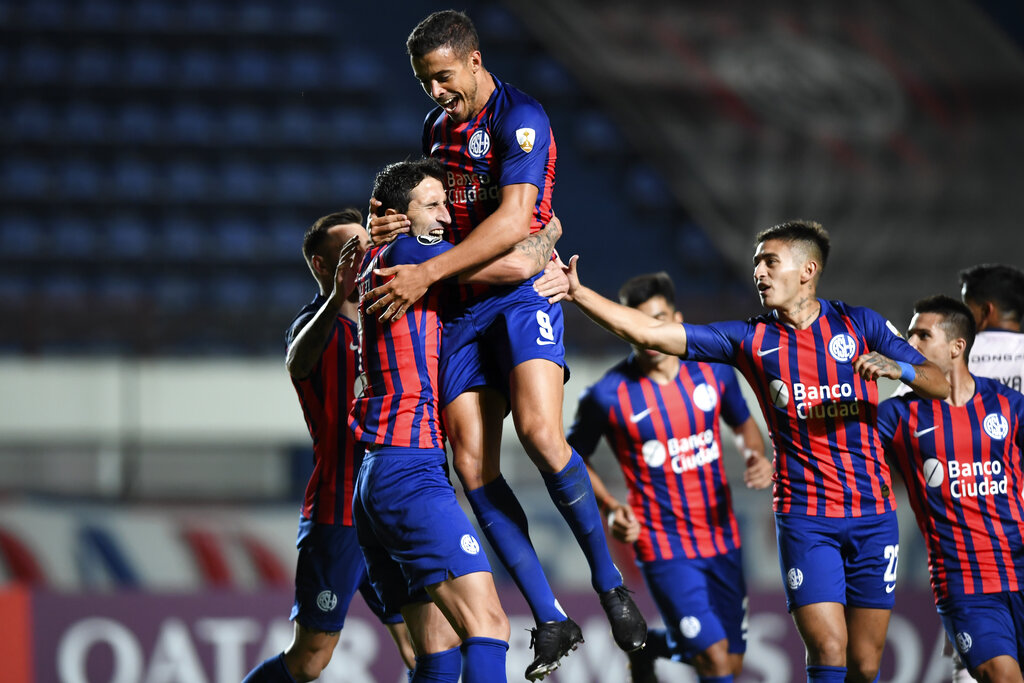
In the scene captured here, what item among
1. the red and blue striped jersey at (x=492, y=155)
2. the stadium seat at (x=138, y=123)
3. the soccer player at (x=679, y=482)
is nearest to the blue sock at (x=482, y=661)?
the red and blue striped jersey at (x=492, y=155)

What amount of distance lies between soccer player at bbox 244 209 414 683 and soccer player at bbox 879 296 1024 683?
200 cm

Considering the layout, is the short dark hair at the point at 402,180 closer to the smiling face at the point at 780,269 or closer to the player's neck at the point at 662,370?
the smiling face at the point at 780,269

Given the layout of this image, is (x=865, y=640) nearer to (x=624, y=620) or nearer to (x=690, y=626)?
(x=690, y=626)

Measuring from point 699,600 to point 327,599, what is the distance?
1618 mm

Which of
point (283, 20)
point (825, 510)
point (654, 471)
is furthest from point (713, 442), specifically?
point (283, 20)

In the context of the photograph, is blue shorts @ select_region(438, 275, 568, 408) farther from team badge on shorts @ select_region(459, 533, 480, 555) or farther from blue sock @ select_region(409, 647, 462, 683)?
blue sock @ select_region(409, 647, 462, 683)

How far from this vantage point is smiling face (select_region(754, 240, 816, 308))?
4.02 meters

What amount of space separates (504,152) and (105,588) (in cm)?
477

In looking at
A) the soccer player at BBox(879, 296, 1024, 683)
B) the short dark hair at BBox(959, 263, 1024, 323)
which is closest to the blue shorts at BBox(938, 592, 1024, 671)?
the soccer player at BBox(879, 296, 1024, 683)

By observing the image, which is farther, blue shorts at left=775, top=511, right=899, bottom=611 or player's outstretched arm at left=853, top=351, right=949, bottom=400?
blue shorts at left=775, top=511, right=899, bottom=611

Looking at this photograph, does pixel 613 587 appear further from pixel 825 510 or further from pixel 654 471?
pixel 654 471

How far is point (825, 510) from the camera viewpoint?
399cm

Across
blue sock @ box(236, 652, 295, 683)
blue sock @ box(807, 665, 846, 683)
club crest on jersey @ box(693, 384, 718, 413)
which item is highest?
club crest on jersey @ box(693, 384, 718, 413)

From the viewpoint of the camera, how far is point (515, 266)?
11.5ft
